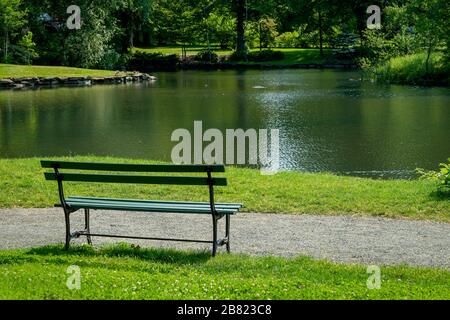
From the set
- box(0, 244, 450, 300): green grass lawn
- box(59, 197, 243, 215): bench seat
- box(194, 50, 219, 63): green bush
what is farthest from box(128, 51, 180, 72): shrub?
box(0, 244, 450, 300): green grass lawn

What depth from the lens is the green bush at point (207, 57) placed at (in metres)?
65.4

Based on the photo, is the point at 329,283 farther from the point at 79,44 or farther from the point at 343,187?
the point at 79,44

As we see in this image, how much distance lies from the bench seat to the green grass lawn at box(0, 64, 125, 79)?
40199mm

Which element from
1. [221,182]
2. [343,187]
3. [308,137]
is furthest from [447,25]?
[221,182]

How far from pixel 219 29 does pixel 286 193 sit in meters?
60.2

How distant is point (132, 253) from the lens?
7.32 metres

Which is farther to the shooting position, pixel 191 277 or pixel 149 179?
pixel 149 179

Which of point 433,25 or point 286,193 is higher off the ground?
point 433,25

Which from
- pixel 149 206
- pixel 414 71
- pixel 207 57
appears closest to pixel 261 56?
pixel 207 57

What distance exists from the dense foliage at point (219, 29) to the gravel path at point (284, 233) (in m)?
33.3

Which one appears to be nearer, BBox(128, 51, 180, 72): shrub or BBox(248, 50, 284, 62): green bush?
BBox(128, 51, 180, 72): shrub

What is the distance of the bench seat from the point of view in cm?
753

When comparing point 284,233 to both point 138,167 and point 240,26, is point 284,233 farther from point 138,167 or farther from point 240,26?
point 240,26

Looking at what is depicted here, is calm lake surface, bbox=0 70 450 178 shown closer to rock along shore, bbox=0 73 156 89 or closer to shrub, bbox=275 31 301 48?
rock along shore, bbox=0 73 156 89
